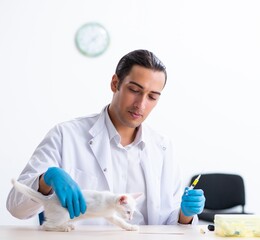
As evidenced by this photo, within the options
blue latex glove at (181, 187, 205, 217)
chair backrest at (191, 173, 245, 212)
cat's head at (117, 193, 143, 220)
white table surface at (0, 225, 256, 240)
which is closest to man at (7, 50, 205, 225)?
blue latex glove at (181, 187, 205, 217)

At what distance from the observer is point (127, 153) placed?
1926mm

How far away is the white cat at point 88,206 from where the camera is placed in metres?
1.40

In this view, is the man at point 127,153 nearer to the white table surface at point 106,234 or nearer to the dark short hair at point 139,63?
the dark short hair at point 139,63

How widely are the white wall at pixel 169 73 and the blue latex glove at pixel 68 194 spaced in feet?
7.19

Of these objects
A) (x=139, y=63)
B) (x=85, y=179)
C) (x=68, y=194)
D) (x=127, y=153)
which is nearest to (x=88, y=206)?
(x=68, y=194)

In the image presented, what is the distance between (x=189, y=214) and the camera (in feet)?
5.76

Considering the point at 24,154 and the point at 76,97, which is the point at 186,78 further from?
the point at 24,154

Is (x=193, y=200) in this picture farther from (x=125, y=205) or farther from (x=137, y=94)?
(x=137, y=94)

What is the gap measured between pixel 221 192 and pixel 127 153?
192 centimetres

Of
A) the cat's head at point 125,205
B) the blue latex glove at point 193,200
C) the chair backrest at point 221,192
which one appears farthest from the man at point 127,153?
the chair backrest at point 221,192

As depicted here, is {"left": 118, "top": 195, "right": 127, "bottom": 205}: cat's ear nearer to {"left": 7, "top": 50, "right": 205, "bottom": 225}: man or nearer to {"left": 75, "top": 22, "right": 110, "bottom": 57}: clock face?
{"left": 7, "top": 50, "right": 205, "bottom": 225}: man

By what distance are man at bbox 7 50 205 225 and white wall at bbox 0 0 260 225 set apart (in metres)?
1.67

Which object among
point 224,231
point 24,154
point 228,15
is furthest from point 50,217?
point 228,15

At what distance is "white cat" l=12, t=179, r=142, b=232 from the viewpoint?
1396 millimetres
